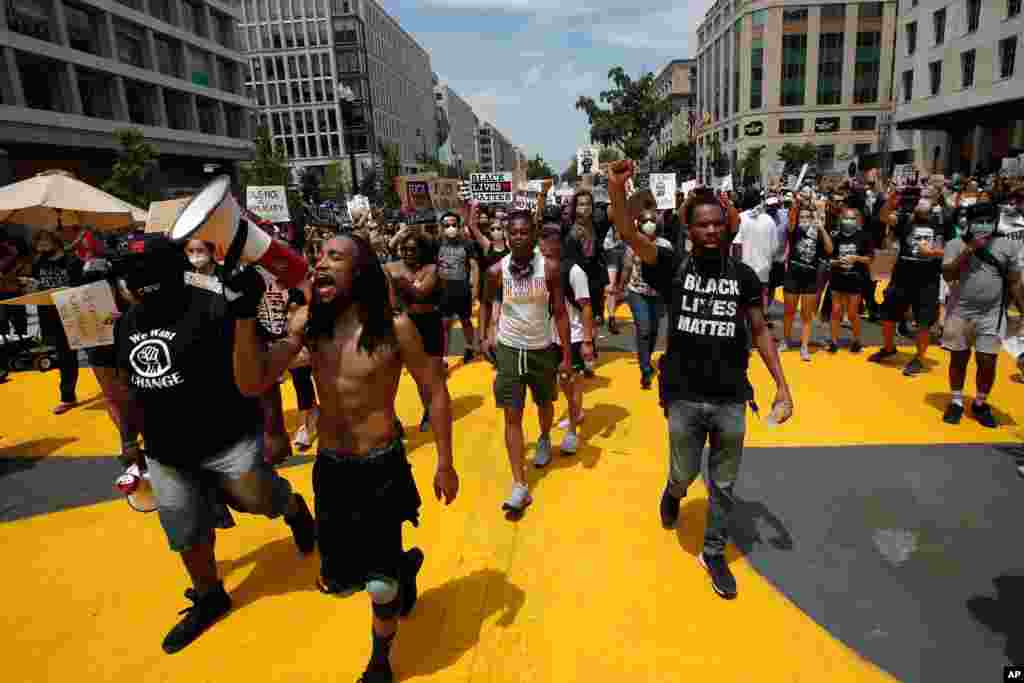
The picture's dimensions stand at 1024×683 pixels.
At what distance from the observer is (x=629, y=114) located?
31.4 m

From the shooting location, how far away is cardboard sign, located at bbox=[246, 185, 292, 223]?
11.8 metres

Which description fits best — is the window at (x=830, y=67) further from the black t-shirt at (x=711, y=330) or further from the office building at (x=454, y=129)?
the black t-shirt at (x=711, y=330)

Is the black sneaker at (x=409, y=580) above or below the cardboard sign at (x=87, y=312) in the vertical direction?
below

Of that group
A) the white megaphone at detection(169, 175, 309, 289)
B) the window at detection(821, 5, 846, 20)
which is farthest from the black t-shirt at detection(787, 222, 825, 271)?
the window at detection(821, 5, 846, 20)

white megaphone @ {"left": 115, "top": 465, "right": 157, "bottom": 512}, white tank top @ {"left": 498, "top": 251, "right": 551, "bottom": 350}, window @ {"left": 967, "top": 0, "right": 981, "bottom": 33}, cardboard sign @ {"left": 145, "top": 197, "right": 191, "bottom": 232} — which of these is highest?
window @ {"left": 967, "top": 0, "right": 981, "bottom": 33}

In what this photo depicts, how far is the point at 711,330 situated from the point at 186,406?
2790 millimetres

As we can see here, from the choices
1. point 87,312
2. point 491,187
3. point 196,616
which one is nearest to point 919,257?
point 491,187

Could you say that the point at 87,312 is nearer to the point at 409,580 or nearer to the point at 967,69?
the point at 409,580

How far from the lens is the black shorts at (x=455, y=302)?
26.1 feet

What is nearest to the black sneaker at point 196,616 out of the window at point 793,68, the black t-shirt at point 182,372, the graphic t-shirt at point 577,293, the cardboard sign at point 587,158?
the black t-shirt at point 182,372

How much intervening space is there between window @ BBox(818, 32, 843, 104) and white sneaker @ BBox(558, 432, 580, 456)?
71908mm

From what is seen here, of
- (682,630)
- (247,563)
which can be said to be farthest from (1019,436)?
(247,563)

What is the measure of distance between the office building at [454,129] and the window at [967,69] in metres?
85.6

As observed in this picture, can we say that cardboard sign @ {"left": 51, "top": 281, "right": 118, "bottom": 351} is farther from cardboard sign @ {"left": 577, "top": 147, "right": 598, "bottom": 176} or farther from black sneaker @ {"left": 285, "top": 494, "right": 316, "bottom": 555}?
cardboard sign @ {"left": 577, "top": 147, "right": 598, "bottom": 176}
